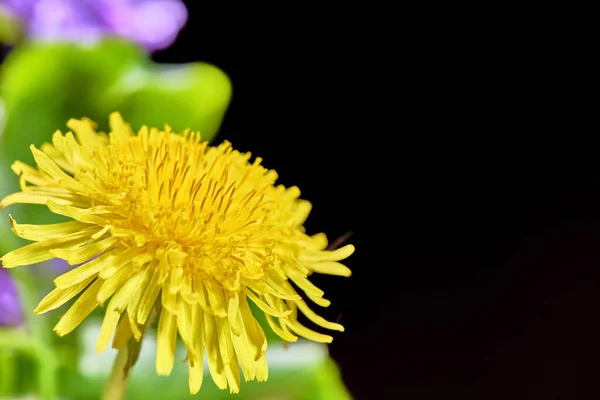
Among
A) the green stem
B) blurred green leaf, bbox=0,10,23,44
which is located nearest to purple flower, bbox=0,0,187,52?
blurred green leaf, bbox=0,10,23,44

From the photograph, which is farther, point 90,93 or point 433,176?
point 433,176

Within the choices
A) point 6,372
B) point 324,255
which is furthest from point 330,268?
point 6,372

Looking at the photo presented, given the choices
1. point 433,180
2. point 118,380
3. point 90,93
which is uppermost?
point 433,180

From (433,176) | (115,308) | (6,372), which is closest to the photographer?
(115,308)

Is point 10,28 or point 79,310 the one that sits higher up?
point 10,28

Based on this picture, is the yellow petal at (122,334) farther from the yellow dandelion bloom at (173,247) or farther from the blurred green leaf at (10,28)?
the blurred green leaf at (10,28)

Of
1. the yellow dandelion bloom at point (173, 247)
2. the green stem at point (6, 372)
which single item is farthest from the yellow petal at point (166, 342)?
the green stem at point (6, 372)

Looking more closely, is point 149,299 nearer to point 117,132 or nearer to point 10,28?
point 117,132

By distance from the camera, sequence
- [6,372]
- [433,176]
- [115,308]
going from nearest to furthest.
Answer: [115,308], [6,372], [433,176]

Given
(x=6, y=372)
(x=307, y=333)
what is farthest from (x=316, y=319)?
(x=6, y=372)
